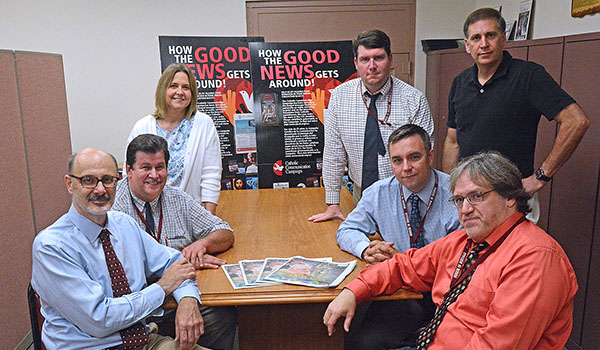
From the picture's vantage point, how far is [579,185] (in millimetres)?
2623

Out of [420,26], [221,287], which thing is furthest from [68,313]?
[420,26]

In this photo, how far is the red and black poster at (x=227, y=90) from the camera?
12.5 ft

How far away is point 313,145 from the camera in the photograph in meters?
4.01

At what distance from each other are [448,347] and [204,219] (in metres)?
1.22

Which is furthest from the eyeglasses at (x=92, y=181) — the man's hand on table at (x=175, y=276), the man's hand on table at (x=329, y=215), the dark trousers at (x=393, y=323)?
the man's hand on table at (x=329, y=215)

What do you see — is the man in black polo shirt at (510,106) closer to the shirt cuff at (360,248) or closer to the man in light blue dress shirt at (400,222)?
the man in light blue dress shirt at (400,222)

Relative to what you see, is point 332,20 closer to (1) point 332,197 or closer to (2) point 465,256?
(1) point 332,197

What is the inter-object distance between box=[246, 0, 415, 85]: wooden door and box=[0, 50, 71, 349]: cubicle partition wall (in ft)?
6.84

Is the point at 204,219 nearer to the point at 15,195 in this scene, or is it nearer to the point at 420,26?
the point at 15,195

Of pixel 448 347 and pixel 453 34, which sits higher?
pixel 453 34

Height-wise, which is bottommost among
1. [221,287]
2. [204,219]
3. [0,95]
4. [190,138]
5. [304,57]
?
[221,287]

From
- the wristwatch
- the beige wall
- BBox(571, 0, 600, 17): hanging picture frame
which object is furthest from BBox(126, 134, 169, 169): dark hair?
the beige wall

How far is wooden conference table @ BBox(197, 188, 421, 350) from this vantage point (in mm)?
1825

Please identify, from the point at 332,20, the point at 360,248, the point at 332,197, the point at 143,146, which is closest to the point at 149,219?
the point at 143,146
